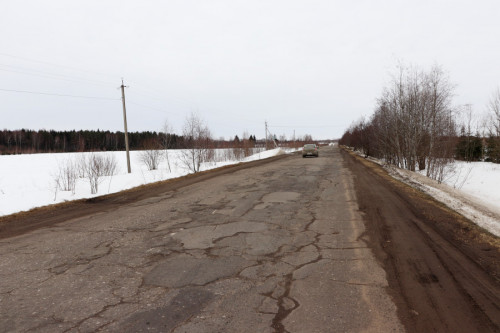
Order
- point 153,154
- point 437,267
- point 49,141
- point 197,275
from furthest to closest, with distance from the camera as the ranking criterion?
point 49,141 < point 153,154 < point 437,267 < point 197,275

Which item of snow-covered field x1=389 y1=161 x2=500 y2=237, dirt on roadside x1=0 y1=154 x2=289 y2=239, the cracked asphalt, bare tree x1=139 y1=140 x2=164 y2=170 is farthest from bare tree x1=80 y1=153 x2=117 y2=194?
snow-covered field x1=389 y1=161 x2=500 y2=237

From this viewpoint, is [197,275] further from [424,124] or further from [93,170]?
[424,124]

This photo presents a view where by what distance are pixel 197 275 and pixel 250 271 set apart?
778mm

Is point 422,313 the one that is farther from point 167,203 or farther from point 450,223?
point 167,203

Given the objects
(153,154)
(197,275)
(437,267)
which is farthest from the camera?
(153,154)

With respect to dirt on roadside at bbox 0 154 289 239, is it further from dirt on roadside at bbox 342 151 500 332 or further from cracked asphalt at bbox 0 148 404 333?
dirt on roadside at bbox 342 151 500 332

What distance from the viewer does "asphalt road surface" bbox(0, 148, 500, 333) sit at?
291cm

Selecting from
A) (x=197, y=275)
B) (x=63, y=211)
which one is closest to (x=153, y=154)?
(x=63, y=211)

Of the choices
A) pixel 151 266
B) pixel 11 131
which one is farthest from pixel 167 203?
pixel 11 131

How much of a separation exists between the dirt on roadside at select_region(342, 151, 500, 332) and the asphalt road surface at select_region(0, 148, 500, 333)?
2cm

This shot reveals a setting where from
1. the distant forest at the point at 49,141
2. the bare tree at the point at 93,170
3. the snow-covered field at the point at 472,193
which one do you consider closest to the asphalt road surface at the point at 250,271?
the snow-covered field at the point at 472,193

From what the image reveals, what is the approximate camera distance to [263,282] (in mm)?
3711

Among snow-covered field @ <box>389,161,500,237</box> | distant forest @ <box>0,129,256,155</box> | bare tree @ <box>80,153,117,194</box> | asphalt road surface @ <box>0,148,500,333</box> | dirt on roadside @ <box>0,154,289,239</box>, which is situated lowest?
snow-covered field @ <box>389,161,500,237</box>

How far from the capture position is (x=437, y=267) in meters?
4.11
